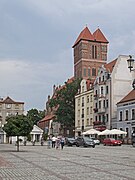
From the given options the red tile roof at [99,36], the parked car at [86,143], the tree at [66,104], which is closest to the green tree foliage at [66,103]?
the tree at [66,104]

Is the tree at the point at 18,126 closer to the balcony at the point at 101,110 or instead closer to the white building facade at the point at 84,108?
→ the balcony at the point at 101,110

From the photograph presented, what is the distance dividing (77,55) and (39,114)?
46822 mm

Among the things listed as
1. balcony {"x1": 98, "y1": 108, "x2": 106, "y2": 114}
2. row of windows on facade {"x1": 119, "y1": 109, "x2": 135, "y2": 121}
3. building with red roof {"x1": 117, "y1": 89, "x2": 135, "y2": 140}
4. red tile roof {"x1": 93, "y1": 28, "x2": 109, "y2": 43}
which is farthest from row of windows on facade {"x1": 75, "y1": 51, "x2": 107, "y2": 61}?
row of windows on facade {"x1": 119, "y1": 109, "x2": 135, "y2": 121}

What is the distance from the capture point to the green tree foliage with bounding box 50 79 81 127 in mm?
88438

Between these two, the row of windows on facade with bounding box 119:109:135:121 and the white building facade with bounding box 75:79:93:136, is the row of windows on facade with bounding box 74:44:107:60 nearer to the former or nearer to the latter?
the white building facade with bounding box 75:79:93:136

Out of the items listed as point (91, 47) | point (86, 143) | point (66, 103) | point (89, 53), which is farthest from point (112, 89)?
point (91, 47)

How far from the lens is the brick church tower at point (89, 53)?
4722 inches

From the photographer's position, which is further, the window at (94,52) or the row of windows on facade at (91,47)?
the window at (94,52)

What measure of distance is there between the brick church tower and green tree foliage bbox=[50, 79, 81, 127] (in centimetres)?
2494

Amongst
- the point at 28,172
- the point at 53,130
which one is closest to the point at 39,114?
the point at 53,130

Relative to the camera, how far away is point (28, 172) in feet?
52.9

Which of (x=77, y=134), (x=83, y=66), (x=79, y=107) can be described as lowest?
(x=77, y=134)

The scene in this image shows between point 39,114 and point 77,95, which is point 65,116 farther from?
point 39,114

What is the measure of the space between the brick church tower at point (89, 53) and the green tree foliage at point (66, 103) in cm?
2494
